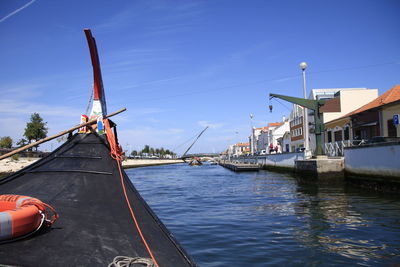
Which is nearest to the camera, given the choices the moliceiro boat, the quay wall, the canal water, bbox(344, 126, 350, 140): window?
the moliceiro boat

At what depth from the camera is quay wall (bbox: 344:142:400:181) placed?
14344 mm

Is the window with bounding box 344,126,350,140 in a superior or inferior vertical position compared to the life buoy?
superior

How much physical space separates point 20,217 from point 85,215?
1438 millimetres

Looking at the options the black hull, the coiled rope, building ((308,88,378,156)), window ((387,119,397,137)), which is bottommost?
the coiled rope

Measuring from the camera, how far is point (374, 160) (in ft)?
52.9

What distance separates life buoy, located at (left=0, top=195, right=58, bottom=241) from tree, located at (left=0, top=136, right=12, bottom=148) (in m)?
61.3

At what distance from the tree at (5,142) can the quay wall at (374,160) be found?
5772 centimetres

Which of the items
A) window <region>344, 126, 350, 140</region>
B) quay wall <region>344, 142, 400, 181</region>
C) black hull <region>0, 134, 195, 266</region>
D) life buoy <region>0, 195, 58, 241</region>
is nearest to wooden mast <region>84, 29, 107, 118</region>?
black hull <region>0, 134, 195, 266</region>

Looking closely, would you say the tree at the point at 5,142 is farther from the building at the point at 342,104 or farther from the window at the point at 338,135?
the window at the point at 338,135

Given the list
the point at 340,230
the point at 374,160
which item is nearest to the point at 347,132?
the point at 374,160

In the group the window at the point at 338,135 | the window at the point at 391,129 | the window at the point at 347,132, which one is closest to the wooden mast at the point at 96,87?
the window at the point at 391,129

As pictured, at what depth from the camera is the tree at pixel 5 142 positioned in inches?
2202

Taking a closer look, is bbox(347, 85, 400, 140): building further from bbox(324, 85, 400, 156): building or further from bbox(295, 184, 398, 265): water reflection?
bbox(295, 184, 398, 265): water reflection

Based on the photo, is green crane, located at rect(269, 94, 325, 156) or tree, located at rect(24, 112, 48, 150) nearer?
green crane, located at rect(269, 94, 325, 156)
